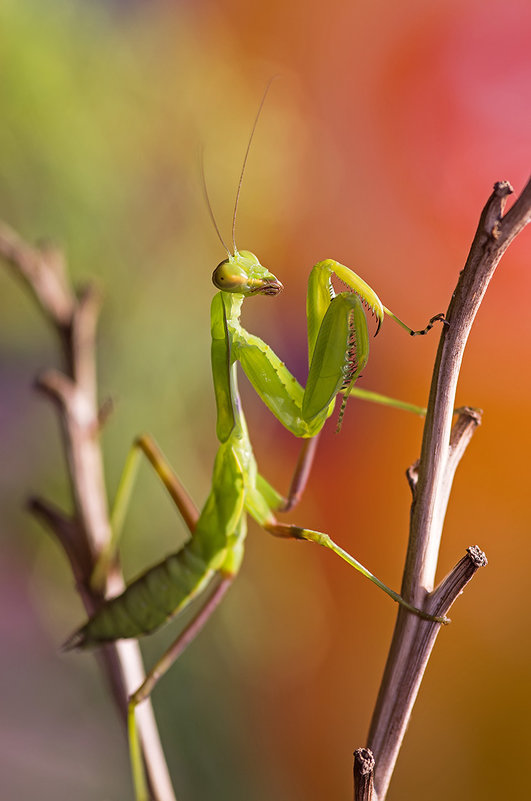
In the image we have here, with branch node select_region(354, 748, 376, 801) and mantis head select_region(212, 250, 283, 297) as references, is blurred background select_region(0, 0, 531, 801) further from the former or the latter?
branch node select_region(354, 748, 376, 801)

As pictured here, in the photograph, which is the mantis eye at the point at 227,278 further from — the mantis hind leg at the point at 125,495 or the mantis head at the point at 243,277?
the mantis hind leg at the point at 125,495

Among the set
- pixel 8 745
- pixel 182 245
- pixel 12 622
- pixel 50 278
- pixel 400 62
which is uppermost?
pixel 400 62

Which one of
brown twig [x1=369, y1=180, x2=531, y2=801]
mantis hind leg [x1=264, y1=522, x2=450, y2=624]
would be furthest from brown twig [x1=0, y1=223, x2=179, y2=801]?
brown twig [x1=369, y1=180, x2=531, y2=801]

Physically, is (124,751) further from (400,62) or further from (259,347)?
(400,62)

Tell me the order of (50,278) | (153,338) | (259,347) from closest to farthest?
(259,347) < (50,278) < (153,338)

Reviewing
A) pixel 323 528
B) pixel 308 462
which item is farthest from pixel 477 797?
pixel 308 462

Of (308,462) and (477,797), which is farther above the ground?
(308,462)

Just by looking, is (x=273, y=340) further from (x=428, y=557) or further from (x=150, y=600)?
(x=428, y=557)

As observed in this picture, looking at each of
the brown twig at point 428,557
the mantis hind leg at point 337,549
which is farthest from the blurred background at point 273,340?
the brown twig at point 428,557
